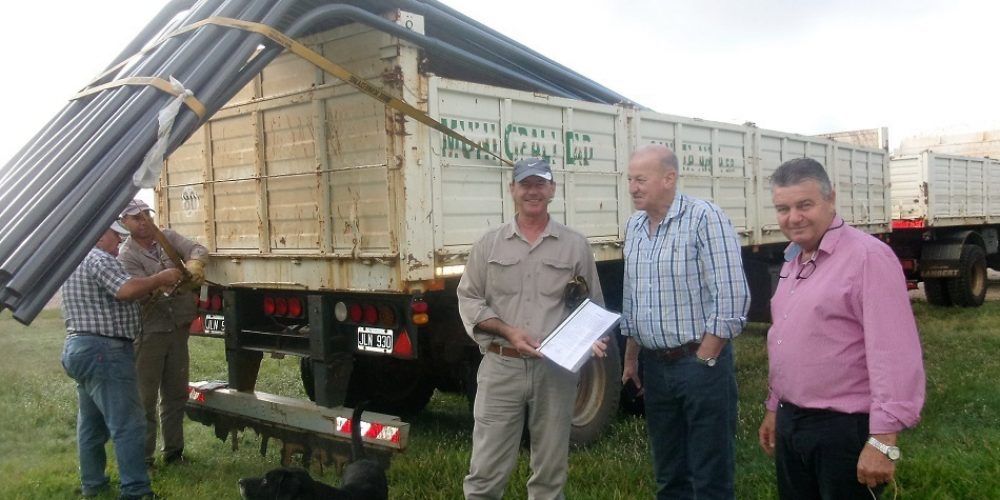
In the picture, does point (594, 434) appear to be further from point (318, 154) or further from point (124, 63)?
point (124, 63)

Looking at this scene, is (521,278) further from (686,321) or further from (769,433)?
(769,433)

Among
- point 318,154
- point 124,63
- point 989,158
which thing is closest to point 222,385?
point 318,154

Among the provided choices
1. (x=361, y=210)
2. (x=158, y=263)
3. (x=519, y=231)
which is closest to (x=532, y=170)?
(x=519, y=231)

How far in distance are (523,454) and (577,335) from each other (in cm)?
200

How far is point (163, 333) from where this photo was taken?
529 centimetres

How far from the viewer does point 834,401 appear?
245 cm

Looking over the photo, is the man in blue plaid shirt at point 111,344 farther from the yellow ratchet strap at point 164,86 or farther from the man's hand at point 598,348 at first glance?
the man's hand at point 598,348

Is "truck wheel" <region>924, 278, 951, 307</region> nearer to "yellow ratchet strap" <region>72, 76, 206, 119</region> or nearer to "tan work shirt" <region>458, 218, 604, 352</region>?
"tan work shirt" <region>458, 218, 604, 352</region>

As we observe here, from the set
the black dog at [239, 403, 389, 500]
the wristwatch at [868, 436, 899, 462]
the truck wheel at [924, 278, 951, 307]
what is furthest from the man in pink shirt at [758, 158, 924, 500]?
the truck wheel at [924, 278, 951, 307]

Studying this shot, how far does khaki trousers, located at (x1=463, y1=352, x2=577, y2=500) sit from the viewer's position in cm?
339

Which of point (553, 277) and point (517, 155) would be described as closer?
point (553, 277)

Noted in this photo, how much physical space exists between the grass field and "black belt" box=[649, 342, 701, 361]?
48.9 inches

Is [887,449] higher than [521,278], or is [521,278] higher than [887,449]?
[521,278]

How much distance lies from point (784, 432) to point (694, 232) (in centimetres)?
87
